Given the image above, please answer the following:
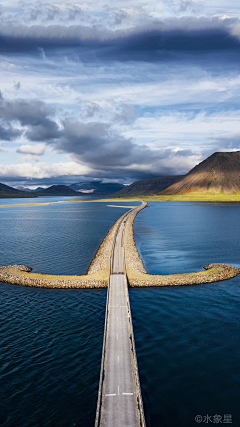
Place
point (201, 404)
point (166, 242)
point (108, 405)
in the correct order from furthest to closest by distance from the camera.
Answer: point (166, 242) < point (201, 404) < point (108, 405)

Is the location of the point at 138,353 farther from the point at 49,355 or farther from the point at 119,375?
the point at 49,355

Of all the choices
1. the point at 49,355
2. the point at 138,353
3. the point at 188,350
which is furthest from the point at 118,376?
the point at 188,350

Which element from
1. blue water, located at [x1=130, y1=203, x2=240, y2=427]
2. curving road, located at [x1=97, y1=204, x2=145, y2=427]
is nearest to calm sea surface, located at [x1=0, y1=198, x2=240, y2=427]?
blue water, located at [x1=130, y1=203, x2=240, y2=427]

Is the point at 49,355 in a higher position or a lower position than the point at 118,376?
lower

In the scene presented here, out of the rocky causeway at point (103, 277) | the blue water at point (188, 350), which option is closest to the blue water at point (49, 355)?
the rocky causeway at point (103, 277)

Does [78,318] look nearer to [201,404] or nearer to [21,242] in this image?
[201,404]

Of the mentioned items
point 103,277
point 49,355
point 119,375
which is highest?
point 103,277

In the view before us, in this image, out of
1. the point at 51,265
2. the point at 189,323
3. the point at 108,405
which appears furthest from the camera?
the point at 51,265

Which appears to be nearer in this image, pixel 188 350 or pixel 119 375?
pixel 119 375

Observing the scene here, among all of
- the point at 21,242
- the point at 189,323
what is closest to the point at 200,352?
the point at 189,323
